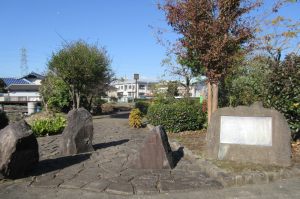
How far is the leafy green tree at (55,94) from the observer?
24.2m

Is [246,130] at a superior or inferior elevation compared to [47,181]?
superior

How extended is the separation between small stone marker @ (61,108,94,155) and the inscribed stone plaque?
338cm

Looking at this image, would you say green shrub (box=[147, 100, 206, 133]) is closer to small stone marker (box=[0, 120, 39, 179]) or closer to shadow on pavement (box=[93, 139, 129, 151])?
shadow on pavement (box=[93, 139, 129, 151])

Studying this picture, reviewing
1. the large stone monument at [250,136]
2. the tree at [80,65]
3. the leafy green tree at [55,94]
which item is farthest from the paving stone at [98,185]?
the leafy green tree at [55,94]

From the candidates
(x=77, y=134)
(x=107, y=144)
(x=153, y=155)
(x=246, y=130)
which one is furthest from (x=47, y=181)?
(x=107, y=144)

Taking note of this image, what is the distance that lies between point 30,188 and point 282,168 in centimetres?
457

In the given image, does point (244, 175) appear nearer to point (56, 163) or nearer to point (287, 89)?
point (287, 89)

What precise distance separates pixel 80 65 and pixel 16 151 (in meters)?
13.7

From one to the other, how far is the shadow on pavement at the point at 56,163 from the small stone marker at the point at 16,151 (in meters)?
0.33

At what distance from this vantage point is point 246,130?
7.28 meters

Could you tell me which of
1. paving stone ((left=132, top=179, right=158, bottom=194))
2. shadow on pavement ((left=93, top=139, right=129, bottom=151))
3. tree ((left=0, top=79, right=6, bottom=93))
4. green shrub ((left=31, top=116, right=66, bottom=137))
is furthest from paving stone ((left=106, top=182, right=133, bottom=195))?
tree ((left=0, top=79, right=6, bottom=93))

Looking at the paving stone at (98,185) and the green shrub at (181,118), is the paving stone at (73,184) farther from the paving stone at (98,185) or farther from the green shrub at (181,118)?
the green shrub at (181,118)

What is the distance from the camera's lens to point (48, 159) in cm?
794

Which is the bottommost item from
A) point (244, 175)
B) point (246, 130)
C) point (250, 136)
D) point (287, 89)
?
point (244, 175)
